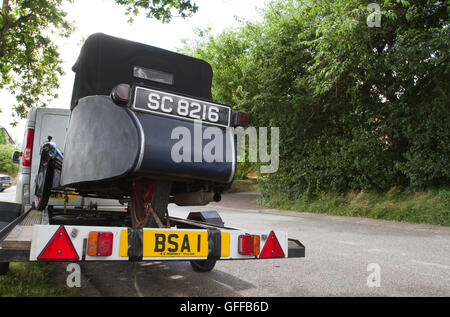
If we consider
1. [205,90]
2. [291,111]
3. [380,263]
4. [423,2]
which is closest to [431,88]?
[423,2]

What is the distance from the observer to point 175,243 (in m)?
2.87

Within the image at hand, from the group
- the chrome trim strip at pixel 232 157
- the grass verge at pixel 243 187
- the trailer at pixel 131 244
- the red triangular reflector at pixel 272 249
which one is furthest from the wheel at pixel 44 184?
the grass verge at pixel 243 187

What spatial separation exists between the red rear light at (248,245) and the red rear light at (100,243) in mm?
1074

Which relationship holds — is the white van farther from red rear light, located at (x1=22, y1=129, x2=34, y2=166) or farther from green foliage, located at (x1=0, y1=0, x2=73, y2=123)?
green foliage, located at (x1=0, y1=0, x2=73, y2=123)

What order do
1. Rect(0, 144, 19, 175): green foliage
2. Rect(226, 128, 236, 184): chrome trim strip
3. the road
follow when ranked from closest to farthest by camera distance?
Rect(226, 128, 236, 184): chrome trim strip, the road, Rect(0, 144, 19, 175): green foliage

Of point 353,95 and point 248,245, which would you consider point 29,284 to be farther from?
point 353,95

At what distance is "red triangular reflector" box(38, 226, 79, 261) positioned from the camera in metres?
2.50

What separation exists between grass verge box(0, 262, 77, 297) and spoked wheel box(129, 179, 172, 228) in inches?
36.1

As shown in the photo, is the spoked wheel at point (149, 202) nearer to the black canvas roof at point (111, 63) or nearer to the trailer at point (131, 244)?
the trailer at point (131, 244)

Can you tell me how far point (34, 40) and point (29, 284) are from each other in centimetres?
1695

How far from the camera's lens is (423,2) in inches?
419

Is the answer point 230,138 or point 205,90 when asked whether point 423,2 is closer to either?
point 205,90

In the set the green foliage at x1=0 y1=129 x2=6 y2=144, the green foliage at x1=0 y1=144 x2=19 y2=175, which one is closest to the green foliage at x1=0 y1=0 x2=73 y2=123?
the green foliage at x1=0 y1=144 x2=19 y2=175
